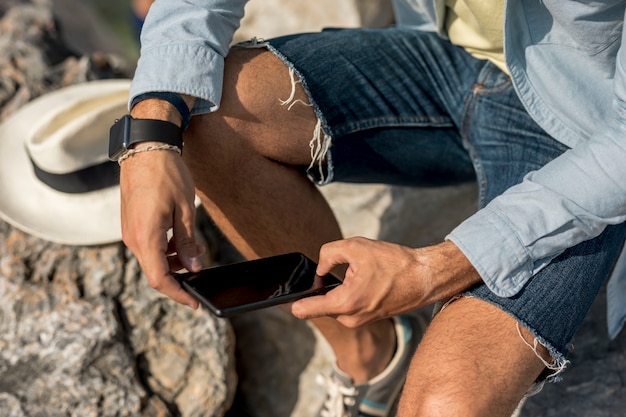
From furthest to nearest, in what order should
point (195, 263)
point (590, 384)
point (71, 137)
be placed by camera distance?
point (71, 137) → point (590, 384) → point (195, 263)

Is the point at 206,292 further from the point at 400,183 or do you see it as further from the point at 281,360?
the point at 281,360

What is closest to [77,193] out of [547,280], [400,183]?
[400,183]

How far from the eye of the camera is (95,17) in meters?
7.23

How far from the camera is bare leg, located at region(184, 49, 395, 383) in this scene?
1.59 m

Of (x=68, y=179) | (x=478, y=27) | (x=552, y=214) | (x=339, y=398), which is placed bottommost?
(x=339, y=398)

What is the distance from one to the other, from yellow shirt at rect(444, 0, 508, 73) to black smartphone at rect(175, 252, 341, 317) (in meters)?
0.66

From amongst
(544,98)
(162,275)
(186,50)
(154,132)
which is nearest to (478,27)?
(544,98)

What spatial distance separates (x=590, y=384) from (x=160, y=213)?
122 cm

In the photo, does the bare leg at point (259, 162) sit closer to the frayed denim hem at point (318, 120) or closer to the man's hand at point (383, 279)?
the frayed denim hem at point (318, 120)

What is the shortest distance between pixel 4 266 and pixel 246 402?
0.81 meters

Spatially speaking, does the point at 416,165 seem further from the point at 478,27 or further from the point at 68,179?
the point at 68,179

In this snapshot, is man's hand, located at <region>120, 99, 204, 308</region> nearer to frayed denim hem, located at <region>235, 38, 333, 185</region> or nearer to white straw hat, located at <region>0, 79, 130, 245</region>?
frayed denim hem, located at <region>235, 38, 333, 185</region>

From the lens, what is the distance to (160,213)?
4.59 ft

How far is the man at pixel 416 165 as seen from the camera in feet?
4.57
